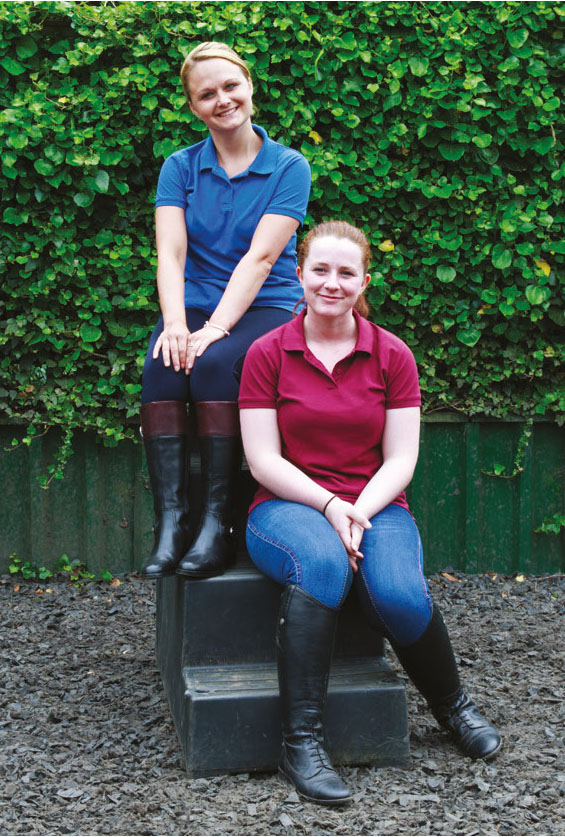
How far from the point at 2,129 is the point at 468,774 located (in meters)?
3.02

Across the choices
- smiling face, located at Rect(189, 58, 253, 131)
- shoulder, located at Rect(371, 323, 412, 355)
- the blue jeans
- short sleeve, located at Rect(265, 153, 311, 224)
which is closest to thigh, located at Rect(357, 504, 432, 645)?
the blue jeans

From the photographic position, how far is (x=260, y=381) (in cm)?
242

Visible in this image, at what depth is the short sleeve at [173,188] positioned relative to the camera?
2.85 m

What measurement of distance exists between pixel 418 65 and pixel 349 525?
7.73ft

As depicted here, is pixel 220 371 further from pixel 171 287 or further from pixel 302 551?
pixel 302 551

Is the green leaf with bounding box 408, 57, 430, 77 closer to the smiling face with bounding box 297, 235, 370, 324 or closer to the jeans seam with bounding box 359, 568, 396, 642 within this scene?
the smiling face with bounding box 297, 235, 370, 324

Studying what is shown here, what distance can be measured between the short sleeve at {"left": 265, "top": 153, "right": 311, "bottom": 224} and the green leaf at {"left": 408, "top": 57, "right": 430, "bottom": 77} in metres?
1.26

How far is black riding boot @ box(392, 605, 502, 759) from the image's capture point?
2.32 m

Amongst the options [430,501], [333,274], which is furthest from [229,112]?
[430,501]

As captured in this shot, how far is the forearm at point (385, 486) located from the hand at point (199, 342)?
632 mm

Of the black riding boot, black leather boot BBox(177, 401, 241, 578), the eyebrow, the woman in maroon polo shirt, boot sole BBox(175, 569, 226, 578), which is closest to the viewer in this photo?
the woman in maroon polo shirt

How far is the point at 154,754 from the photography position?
248 centimetres

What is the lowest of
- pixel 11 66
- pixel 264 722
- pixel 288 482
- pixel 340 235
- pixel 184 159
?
pixel 264 722

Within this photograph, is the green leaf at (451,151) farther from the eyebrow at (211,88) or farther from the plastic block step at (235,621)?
the plastic block step at (235,621)
